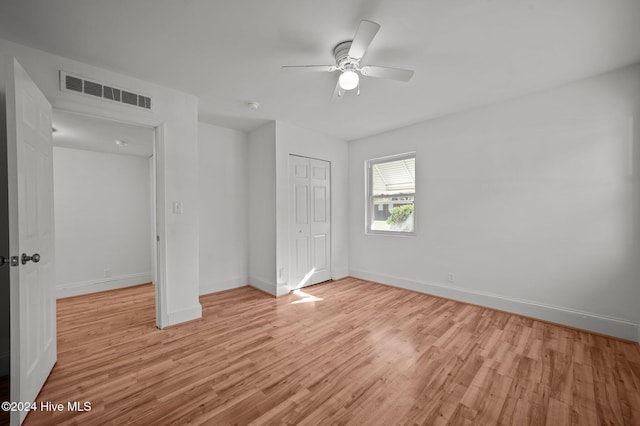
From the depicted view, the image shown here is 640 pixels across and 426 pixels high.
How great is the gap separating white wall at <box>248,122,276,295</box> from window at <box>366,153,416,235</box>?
1.87m

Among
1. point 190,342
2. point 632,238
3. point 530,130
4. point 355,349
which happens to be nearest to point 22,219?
point 190,342

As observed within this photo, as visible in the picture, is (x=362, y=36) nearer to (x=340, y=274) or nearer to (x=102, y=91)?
(x=102, y=91)

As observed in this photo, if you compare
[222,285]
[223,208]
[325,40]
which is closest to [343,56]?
[325,40]

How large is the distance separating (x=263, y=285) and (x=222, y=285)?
67 cm

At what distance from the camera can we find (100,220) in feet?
15.0

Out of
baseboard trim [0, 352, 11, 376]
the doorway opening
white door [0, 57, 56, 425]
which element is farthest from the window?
baseboard trim [0, 352, 11, 376]

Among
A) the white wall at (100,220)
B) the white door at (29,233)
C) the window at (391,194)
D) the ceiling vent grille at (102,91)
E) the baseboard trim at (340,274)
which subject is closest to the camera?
the white door at (29,233)

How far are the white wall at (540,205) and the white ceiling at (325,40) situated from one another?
43 cm

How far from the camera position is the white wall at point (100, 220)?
13.9ft

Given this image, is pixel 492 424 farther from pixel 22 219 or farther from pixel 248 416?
pixel 22 219

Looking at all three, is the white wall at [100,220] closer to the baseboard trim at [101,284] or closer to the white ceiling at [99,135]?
the baseboard trim at [101,284]

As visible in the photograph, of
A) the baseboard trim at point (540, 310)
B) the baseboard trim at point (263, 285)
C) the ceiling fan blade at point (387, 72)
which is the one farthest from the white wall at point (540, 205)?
the baseboard trim at point (263, 285)

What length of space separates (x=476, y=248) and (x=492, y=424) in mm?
2407

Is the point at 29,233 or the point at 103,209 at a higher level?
the point at 103,209
